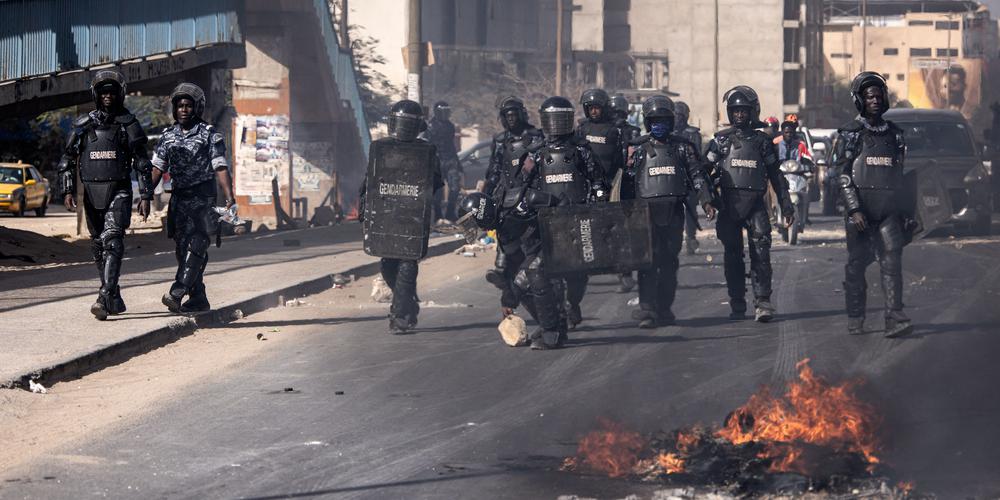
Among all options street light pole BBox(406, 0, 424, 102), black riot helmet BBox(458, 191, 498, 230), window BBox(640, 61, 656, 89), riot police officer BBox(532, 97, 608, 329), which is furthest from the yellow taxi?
window BBox(640, 61, 656, 89)

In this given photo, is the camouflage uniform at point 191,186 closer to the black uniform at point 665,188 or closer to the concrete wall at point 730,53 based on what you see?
the black uniform at point 665,188

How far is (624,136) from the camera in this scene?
14.0 m

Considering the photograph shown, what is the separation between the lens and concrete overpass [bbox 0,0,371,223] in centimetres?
1748

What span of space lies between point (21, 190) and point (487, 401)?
33474 mm

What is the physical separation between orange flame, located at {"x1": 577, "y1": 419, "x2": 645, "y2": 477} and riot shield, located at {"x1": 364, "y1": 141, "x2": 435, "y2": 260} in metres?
4.55

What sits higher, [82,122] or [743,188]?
[82,122]

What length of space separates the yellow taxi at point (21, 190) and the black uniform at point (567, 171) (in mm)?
30962

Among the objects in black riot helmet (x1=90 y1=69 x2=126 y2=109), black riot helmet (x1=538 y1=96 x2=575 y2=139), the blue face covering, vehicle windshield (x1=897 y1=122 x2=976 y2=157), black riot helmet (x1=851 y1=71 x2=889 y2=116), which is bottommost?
vehicle windshield (x1=897 y1=122 x2=976 y2=157)

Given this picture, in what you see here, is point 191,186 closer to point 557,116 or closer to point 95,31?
point 557,116

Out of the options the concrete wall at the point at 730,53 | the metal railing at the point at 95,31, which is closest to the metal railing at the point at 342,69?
the metal railing at the point at 95,31

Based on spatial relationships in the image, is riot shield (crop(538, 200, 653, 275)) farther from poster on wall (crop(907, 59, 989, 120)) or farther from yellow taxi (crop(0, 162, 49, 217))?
poster on wall (crop(907, 59, 989, 120))

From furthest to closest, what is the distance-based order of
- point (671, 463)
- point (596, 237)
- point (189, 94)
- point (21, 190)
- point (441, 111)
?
point (21, 190) → point (441, 111) → point (189, 94) → point (596, 237) → point (671, 463)

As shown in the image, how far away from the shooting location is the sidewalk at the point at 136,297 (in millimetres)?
9891

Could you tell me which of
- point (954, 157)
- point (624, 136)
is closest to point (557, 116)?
point (624, 136)
